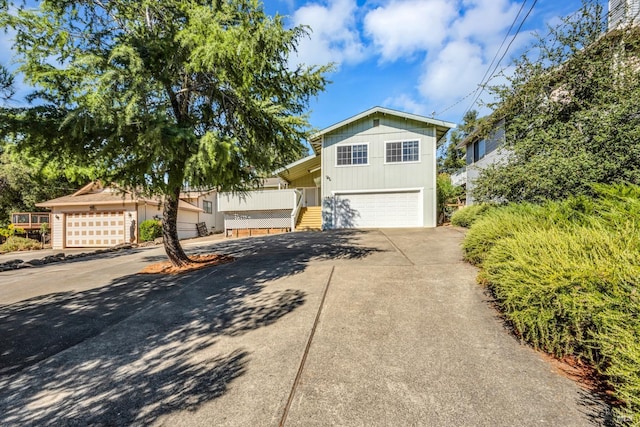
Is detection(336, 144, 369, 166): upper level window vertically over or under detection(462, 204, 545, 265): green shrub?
over

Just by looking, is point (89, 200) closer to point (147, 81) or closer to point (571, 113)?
point (147, 81)

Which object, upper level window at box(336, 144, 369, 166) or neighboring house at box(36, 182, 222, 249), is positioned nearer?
upper level window at box(336, 144, 369, 166)

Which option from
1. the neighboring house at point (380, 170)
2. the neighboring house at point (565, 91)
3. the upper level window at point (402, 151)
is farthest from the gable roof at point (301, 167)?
the neighboring house at point (565, 91)

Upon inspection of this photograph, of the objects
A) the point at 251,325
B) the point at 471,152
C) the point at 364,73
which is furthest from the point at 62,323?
the point at 471,152

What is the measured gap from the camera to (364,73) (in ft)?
46.5

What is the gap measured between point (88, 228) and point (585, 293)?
2134 centimetres

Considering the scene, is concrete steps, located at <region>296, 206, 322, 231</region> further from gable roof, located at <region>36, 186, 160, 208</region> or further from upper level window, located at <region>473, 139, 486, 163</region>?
upper level window, located at <region>473, 139, 486, 163</region>

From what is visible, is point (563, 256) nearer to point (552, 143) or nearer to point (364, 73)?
point (552, 143)

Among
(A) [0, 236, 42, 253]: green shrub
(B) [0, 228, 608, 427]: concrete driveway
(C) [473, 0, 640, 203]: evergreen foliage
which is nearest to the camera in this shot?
(B) [0, 228, 608, 427]: concrete driveway

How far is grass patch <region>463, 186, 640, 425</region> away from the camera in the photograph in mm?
2242

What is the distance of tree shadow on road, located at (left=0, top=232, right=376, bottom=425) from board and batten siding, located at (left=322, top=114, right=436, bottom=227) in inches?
362

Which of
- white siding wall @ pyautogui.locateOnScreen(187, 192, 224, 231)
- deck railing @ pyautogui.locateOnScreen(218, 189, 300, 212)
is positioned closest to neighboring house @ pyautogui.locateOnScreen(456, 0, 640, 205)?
deck railing @ pyautogui.locateOnScreen(218, 189, 300, 212)

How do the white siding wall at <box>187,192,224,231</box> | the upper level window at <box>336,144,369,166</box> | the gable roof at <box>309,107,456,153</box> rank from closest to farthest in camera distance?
the gable roof at <box>309,107,456,153</box> < the upper level window at <box>336,144,369,166</box> < the white siding wall at <box>187,192,224,231</box>

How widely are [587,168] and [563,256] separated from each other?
16.0 feet
